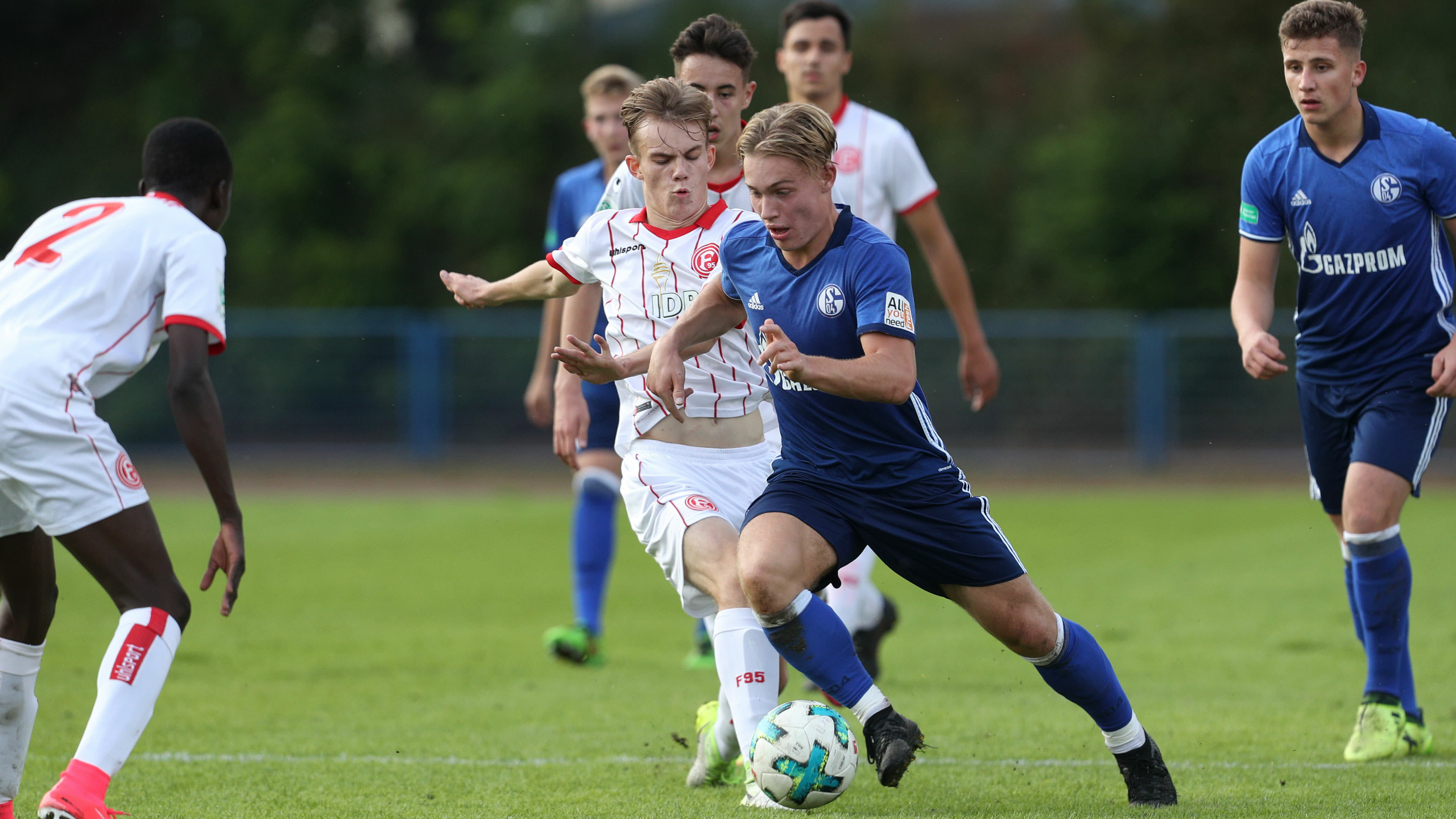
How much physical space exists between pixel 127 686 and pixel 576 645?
3824mm

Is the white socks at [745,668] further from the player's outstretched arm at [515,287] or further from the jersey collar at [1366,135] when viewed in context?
the jersey collar at [1366,135]

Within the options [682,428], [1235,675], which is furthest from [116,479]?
[1235,675]

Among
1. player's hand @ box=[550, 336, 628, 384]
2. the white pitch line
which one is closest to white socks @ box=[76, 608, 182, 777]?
player's hand @ box=[550, 336, 628, 384]

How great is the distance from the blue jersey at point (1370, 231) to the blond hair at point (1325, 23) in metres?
0.31

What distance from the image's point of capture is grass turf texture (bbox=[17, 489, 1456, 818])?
4.35m

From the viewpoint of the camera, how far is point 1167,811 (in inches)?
157

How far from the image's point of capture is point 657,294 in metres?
4.65

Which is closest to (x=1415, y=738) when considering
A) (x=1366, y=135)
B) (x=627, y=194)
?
(x=1366, y=135)

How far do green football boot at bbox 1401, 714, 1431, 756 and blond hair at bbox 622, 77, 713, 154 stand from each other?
9.69ft

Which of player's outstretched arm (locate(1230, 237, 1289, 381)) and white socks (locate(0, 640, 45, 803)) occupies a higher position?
player's outstretched arm (locate(1230, 237, 1289, 381))

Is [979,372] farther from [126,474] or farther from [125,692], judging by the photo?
[125,692]

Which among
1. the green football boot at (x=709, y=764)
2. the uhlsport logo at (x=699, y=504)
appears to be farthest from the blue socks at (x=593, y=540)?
the uhlsport logo at (x=699, y=504)

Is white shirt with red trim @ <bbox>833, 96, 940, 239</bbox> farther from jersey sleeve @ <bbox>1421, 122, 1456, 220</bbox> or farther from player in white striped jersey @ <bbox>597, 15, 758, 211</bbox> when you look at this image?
jersey sleeve @ <bbox>1421, 122, 1456, 220</bbox>

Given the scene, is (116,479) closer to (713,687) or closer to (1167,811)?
(1167,811)
